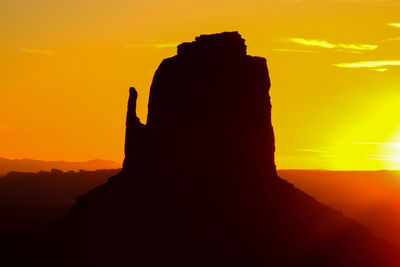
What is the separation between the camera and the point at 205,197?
3494 inches

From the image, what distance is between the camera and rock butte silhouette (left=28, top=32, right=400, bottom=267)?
8500 centimetres

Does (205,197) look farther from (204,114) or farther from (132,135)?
(132,135)

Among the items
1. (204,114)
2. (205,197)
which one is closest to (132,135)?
(204,114)

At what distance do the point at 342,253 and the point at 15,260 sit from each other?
33.3 m

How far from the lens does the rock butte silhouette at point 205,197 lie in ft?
279

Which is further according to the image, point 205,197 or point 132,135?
point 132,135

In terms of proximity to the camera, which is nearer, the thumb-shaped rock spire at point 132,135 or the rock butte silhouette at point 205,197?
the rock butte silhouette at point 205,197

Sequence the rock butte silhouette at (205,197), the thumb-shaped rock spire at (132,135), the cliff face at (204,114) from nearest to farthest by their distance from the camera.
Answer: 1. the rock butte silhouette at (205,197)
2. the cliff face at (204,114)
3. the thumb-shaped rock spire at (132,135)

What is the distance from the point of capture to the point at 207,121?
93.9 m

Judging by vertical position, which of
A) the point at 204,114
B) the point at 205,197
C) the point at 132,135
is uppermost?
the point at 204,114

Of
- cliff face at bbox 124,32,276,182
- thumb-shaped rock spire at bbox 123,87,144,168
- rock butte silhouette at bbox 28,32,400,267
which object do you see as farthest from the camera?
thumb-shaped rock spire at bbox 123,87,144,168

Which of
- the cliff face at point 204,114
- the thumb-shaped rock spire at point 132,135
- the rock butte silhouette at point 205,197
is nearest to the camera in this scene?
the rock butte silhouette at point 205,197

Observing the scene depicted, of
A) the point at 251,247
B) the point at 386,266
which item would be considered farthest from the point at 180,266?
the point at 386,266

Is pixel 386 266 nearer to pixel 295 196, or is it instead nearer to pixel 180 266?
pixel 295 196
